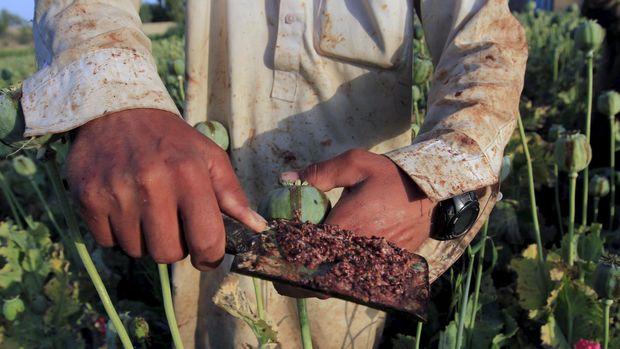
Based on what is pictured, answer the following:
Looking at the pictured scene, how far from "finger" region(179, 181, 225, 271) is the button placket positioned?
1.88 ft

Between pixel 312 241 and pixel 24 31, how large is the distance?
142 feet

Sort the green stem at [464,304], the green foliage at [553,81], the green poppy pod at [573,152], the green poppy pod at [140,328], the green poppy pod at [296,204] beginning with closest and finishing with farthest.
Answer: the green poppy pod at [296,204]
the green stem at [464,304]
the green poppy pod at [140,328]
the green poppy pod at [573,152]
the green foliage at [553,81]

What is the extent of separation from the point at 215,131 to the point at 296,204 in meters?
0.54

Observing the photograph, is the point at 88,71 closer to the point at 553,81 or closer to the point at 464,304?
the point at 464,304

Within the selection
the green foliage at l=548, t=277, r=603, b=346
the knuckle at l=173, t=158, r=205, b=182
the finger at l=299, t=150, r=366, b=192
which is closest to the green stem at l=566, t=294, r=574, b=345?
the green foliage at l=548, t=277, r=603, b=346

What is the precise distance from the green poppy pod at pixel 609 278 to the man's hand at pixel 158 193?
2.85 ft

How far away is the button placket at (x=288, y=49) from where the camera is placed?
4.02 feet

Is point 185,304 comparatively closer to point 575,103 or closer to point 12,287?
point 12,287

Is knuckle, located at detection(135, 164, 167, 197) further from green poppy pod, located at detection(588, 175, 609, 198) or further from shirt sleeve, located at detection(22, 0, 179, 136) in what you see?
green poppy pod, located at detection(588, 175, 609, 198)

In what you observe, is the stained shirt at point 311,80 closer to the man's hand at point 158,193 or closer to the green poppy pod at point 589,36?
the man's hand at point 158,193

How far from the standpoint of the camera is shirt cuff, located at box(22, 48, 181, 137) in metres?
0.89

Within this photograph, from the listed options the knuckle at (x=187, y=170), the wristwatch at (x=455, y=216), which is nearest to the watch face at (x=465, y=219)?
the wristwatch at (x=455, y=216)

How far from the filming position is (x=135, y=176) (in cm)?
75

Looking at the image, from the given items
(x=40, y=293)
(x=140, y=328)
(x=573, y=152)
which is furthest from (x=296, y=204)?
(x=40, y=293)
